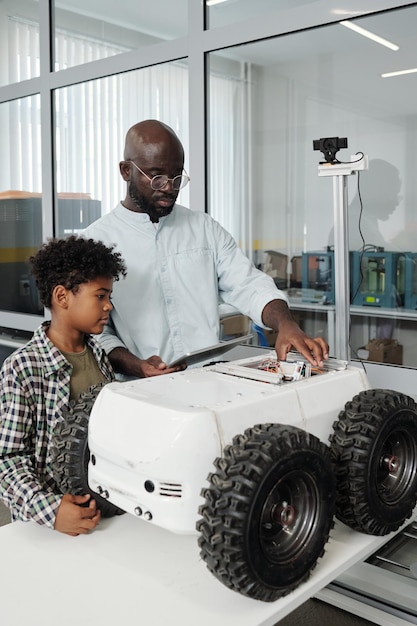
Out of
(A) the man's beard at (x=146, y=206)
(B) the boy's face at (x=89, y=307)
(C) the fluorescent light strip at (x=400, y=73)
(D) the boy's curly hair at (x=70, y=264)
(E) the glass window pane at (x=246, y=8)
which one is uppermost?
(E) the glass window pane at (x=246, y=8)

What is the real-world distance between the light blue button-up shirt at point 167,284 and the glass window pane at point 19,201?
220cm

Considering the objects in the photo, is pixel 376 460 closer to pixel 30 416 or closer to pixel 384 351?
pixel 30 416

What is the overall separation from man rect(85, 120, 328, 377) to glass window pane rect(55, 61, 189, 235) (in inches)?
48.4

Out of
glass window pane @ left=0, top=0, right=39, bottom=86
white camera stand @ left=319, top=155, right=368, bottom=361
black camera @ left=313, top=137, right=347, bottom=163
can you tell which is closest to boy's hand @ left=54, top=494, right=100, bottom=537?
white camera stand @ left=319, top=155, right=368, bottom=361

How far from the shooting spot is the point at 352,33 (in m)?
2.45

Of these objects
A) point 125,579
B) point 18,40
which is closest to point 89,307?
point 125,579

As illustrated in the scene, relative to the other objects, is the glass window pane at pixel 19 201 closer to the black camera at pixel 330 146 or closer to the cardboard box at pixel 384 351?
the cardboard box at pixel 384 351

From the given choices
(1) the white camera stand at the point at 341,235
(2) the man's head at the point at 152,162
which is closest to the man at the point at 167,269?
(2) the man's head at the point at 152,162

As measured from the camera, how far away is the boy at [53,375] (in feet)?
3.80

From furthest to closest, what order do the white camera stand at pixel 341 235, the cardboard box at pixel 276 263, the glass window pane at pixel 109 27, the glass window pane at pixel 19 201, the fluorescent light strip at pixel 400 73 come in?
1. the glass window pane at pixel 19 201
2. the glass window pane at pixel 109 27
3. the cardboard box at pixel 276 263
4. the fluorescent light strip at pixel 400 73
5. the white camera stand at pixel 341 235

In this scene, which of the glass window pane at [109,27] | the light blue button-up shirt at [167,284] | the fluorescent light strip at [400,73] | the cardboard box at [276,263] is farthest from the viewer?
the glass window pane at [109,27]

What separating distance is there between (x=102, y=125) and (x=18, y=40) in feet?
3.18

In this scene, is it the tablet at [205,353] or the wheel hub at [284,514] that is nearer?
the wheel hub at [284,514]

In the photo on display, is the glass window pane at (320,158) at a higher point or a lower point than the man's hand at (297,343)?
higher
